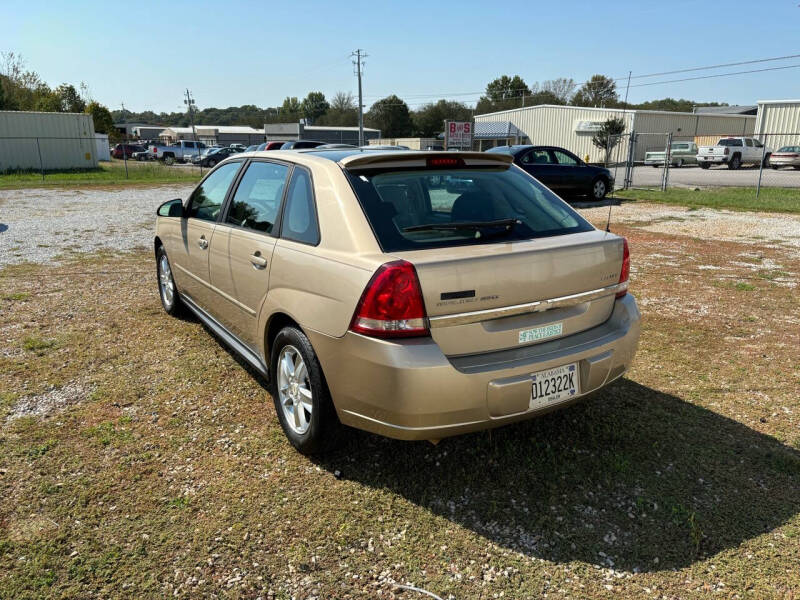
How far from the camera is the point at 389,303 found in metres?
2.59

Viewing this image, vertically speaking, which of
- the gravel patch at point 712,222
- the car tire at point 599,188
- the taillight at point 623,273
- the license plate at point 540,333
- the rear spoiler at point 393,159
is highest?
the rear spoiler at point 393,159

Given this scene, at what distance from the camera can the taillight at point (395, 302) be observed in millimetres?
2584

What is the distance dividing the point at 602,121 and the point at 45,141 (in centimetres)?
3969

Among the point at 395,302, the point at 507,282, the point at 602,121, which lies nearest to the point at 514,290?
the point at 507,282

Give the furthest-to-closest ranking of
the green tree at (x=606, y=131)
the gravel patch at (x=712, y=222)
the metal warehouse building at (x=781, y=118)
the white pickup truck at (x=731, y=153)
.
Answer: the green tree at (x=606, y=131) → the metal warehouse building at (x=781, y=118) → the white pickup truck at (x=731, y=153) → the gravel patch at (x=712, y=222)

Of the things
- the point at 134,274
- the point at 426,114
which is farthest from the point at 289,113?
the point at 134,274

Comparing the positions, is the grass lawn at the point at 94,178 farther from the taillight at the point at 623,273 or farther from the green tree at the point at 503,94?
the green tree at the point at 503,94

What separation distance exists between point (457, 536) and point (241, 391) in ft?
6.78

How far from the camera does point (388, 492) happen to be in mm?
3021

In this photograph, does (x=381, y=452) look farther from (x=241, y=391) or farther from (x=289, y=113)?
(x=289, y=113)

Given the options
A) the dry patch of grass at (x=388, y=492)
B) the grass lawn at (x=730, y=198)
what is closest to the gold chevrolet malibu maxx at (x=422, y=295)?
the dry patch of grass at (x=388, y=492)

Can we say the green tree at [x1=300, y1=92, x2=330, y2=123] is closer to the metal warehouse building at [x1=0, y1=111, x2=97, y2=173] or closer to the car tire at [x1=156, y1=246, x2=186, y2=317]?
the metal warehouse building at [x1=0, y1=111, x2=97, y2=173]

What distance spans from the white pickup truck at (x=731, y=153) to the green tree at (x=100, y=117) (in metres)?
61.9

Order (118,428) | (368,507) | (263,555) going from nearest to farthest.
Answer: (263,555) → (368,507) → (118,428)
